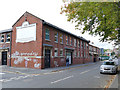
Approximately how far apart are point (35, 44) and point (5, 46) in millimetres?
8404

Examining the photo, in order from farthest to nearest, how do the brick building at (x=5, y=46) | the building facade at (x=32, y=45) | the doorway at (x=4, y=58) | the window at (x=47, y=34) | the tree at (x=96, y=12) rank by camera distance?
the doorway at (x=4, y=58)
the brick building at (x=5, y=46)
the window at (x=47, y=34)
the building facade at (x=32, y=45)
the tree at (x=96, y=12)

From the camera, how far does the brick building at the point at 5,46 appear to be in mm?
23656

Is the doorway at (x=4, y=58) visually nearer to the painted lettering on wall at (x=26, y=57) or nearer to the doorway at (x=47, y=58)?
the painted lettering on wall at (x=26, y=57)

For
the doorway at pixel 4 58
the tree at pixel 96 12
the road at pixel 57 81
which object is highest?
the tree at pixel 96 12

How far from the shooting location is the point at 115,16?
7.47 m

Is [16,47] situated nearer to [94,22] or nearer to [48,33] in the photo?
[48,33]

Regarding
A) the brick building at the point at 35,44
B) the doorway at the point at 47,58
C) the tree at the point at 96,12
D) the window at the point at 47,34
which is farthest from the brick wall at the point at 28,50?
the tree at the point at 96,12

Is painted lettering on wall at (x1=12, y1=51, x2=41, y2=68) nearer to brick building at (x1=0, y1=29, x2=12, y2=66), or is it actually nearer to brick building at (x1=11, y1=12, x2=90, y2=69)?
brick building at (x1=11, y1=12, x2=90, y2=69)

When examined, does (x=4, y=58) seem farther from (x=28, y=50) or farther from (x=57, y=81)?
(x=57, y=81)

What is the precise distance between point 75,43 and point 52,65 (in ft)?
42.8

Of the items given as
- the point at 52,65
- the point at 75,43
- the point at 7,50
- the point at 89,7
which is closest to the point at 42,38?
the point at 52,65

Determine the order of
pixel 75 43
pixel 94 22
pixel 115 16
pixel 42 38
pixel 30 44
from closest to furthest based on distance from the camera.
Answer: pixel 115 16 < pixel 94 22 < pixel 42 38 < pixel 30 44 < pixel 75 43

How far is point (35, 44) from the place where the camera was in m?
19.6

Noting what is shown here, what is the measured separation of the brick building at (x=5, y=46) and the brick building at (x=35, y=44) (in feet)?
4.55
